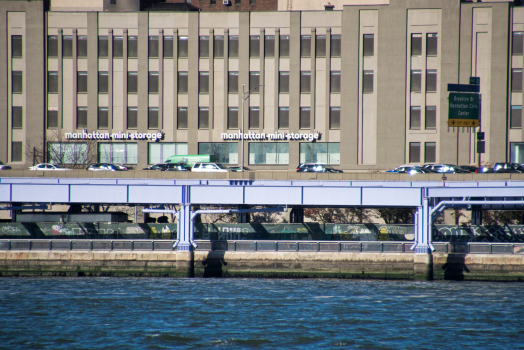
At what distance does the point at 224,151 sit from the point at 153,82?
458 inches

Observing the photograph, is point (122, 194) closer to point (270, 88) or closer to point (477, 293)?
point (477, 293)

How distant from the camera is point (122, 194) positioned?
42.3 m

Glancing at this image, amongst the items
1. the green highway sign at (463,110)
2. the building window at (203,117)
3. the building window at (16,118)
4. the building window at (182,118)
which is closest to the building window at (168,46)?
the building window at (182,118)

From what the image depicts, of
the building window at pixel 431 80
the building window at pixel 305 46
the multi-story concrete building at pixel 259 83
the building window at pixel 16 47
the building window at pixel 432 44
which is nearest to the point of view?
the multi-story concrete building at pixel 259 83

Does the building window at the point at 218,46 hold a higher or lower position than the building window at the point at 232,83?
higher

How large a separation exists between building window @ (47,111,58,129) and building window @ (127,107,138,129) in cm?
854

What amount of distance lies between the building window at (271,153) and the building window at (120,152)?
1389cm

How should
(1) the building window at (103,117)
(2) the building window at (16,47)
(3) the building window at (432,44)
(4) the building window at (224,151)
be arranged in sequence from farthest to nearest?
1. (1) the building window at (103,117)
2. (4) the building window at (224,151)
3. (2) the building window at (16,47)
4. (3) the building window at (432,44)

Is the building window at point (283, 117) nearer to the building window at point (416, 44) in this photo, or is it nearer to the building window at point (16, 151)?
the building window at point (416, 44)

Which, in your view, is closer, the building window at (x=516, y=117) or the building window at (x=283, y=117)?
the building window at (x=516, y=117)

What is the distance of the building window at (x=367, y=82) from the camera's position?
6850 cm

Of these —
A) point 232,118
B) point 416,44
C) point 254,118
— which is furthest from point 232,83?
point 416,44

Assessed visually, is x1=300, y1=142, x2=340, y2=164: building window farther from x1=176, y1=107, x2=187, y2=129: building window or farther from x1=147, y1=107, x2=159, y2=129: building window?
x1=147, y1=107, x2=159, y2=129: building window

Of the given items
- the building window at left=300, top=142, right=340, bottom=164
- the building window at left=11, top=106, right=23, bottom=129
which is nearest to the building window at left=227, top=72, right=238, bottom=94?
the building window at left=300, top=142, right=340, bottom=164
